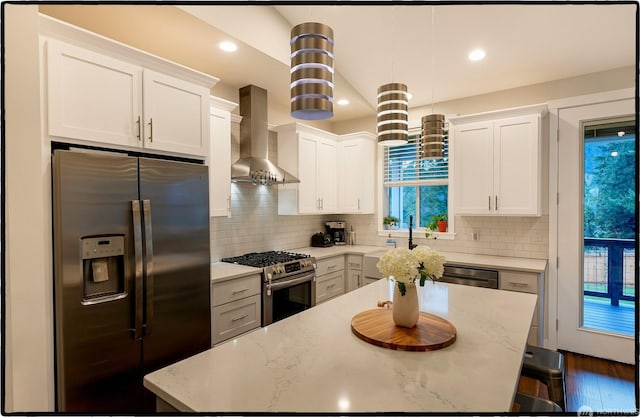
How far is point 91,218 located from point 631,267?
436 cm

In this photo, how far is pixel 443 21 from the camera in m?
2.91

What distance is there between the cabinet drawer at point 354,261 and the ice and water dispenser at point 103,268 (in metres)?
2.69

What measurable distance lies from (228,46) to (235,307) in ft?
6.83

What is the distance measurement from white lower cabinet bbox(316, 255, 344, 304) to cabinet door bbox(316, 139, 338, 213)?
0.68 metres

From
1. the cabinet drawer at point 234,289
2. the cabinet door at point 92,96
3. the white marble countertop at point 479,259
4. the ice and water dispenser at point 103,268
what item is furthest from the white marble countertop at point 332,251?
the cabinet door at point 92,96

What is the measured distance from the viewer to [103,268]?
6.06 ft

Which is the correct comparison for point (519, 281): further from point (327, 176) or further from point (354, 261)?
point (327, 176)

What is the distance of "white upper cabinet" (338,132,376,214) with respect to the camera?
4.46 meters

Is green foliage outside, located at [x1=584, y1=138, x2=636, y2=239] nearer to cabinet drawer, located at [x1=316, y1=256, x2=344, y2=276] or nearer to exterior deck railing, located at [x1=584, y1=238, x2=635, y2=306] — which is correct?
exterior deck railing, located at [x1=584, y1=238, x2=635, y2=306]

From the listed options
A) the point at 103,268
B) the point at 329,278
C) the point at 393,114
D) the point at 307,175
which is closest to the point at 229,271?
the point at 103,268

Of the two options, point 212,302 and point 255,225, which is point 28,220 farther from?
point 255,225

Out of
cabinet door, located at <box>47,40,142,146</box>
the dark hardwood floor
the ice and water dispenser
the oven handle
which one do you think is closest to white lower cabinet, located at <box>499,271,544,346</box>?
the dark hardwood floor

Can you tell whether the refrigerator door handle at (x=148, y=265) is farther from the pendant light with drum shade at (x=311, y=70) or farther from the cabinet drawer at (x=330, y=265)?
the cabinet drawer at (x=330, y=265)

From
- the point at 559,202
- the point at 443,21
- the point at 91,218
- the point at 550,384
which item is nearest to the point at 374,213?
the point at 559,202
